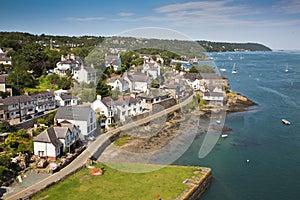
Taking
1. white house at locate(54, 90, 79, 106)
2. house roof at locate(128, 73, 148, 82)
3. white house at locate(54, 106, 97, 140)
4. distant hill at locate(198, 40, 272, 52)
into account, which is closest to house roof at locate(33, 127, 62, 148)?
white house at locate(54, 106, 97, 140)

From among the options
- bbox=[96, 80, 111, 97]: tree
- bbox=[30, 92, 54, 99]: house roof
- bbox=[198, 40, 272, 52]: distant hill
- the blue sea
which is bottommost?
A: the blue sea

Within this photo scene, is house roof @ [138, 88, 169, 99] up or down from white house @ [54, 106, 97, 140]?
up

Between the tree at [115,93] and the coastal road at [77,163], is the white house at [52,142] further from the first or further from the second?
the tree at [115,93]

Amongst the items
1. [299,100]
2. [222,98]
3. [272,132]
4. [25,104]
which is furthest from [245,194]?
[299,100]

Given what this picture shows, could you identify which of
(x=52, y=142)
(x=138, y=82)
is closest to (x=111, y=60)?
(x=138, y=82)

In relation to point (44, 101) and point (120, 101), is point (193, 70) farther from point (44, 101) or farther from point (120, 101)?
point (44, 101)

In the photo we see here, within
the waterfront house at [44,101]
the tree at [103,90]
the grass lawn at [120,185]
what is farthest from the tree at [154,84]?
the grass lawn at [120,185]

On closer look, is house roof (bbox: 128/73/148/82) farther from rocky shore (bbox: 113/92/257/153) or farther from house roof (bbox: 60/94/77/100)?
house roof (bbox: 60/94/77/100)

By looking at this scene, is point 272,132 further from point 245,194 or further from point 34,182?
point 34,182
